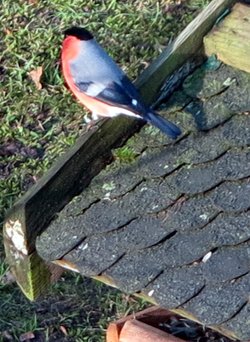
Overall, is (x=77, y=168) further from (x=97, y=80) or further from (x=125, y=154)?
(x=97, y=80)

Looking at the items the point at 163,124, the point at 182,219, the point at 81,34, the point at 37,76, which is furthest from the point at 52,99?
the point at 182,219

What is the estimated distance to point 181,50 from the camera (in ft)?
11.2

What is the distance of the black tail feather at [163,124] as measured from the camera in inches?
124

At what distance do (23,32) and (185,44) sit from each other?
8.55 ft

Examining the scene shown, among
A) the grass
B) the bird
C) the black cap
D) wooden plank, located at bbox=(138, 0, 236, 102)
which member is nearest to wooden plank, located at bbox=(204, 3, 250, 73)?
wooden plank, located at bbox=(138, 0, 236, 102)

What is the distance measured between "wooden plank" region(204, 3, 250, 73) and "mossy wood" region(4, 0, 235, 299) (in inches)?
1.4

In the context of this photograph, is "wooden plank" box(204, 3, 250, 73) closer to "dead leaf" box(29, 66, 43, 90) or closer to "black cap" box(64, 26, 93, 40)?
"black cap" box(64, 26, 93, 40)

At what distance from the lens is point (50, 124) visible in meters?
5.50

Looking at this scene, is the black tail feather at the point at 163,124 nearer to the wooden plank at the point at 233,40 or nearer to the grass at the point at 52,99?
the wooden plank at the point at 233,40

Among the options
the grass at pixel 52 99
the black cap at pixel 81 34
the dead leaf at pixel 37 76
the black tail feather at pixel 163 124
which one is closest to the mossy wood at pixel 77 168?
the black tail feather at pixel 163 124

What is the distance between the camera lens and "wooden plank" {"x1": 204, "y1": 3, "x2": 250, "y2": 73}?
336 cm

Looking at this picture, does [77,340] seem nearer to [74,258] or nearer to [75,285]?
[75,285]

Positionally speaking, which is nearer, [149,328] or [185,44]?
[185,44]

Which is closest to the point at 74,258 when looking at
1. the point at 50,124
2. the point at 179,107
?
the point at 179,107
